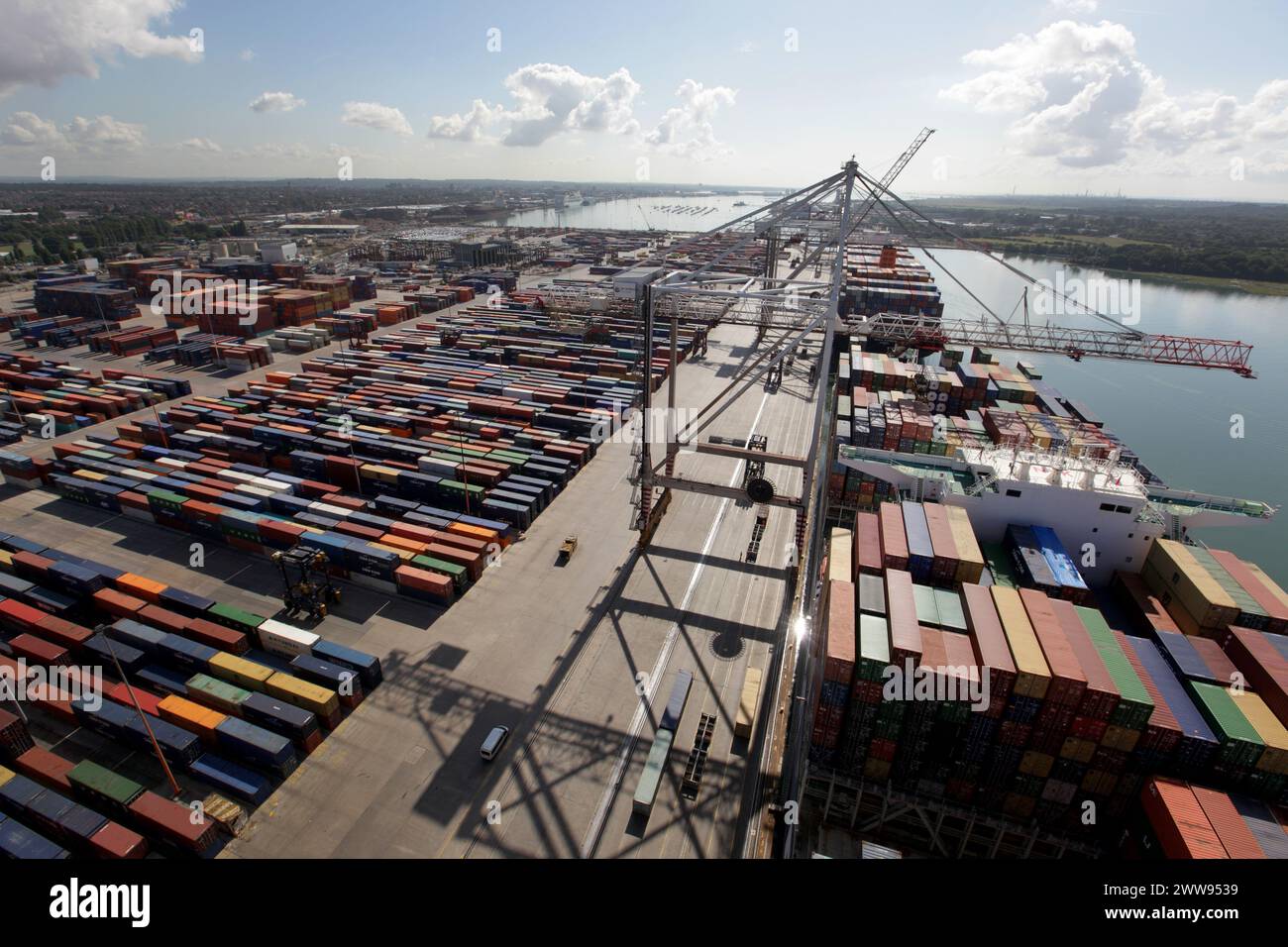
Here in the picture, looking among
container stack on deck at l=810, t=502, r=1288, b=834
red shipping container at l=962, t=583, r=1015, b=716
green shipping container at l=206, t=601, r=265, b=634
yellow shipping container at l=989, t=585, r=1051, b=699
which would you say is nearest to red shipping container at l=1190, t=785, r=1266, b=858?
container stack on deck at l=810, t=502, r=1288, b=834

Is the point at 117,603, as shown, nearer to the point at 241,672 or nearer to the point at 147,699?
the point at 147,699

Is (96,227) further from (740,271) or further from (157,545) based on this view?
(157,545)

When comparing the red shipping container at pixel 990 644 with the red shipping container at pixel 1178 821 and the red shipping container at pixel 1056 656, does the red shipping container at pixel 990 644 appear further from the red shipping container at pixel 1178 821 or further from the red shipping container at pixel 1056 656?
the red shipping container at pixel 1178 821

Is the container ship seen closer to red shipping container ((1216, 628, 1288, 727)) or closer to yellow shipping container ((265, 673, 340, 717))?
red shipping container ((1216, 628, 1288, 727))

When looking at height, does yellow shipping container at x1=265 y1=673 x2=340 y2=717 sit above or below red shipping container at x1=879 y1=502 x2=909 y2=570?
below

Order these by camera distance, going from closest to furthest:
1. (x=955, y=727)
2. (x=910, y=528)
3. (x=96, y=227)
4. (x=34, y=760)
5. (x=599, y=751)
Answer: (x=955, y=727) → (x=34, y=760) → (x=599, y=751) → (x=910, y=528) → (x=96, y=227)

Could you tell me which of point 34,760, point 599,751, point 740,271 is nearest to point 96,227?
point 740,271
